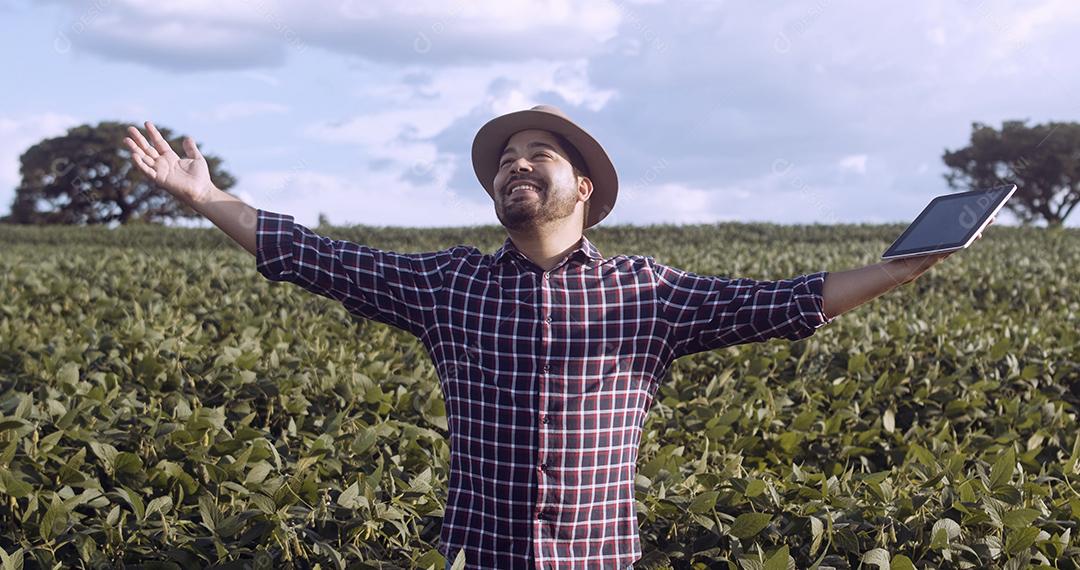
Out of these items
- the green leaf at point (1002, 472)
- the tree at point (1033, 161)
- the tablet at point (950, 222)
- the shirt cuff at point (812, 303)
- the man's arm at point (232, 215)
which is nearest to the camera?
the tablet at point (950, 222)

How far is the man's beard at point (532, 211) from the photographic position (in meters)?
2.90

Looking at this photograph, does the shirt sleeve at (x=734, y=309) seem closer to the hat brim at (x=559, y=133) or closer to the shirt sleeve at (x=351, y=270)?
the hat brim at (x=559, y=133)

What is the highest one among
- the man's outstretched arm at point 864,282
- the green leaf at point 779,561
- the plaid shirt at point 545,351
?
the man's outstretched arm at point 864,282

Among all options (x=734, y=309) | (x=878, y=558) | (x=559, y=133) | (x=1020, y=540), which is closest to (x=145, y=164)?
(x=559, y=133)

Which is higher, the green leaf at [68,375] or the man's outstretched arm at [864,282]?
the man's outstretched arm at [864,282]

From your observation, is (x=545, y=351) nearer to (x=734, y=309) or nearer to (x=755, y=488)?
(x=734, y=309)

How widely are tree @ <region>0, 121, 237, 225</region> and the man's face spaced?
48.9 metres

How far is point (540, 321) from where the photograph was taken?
2.87 meters

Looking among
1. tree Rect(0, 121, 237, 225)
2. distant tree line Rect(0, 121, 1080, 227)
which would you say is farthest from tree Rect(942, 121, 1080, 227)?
tree Rect(0, 121, 237, 225)

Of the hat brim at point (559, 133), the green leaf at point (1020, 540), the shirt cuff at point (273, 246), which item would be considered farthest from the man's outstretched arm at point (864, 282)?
the shirt cuff at point (273, 246)

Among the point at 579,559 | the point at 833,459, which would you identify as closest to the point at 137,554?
the point at 579,559

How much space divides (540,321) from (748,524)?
1.02 m

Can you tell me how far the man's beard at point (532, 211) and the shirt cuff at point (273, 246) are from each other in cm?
63

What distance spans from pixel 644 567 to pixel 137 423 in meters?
2.43
